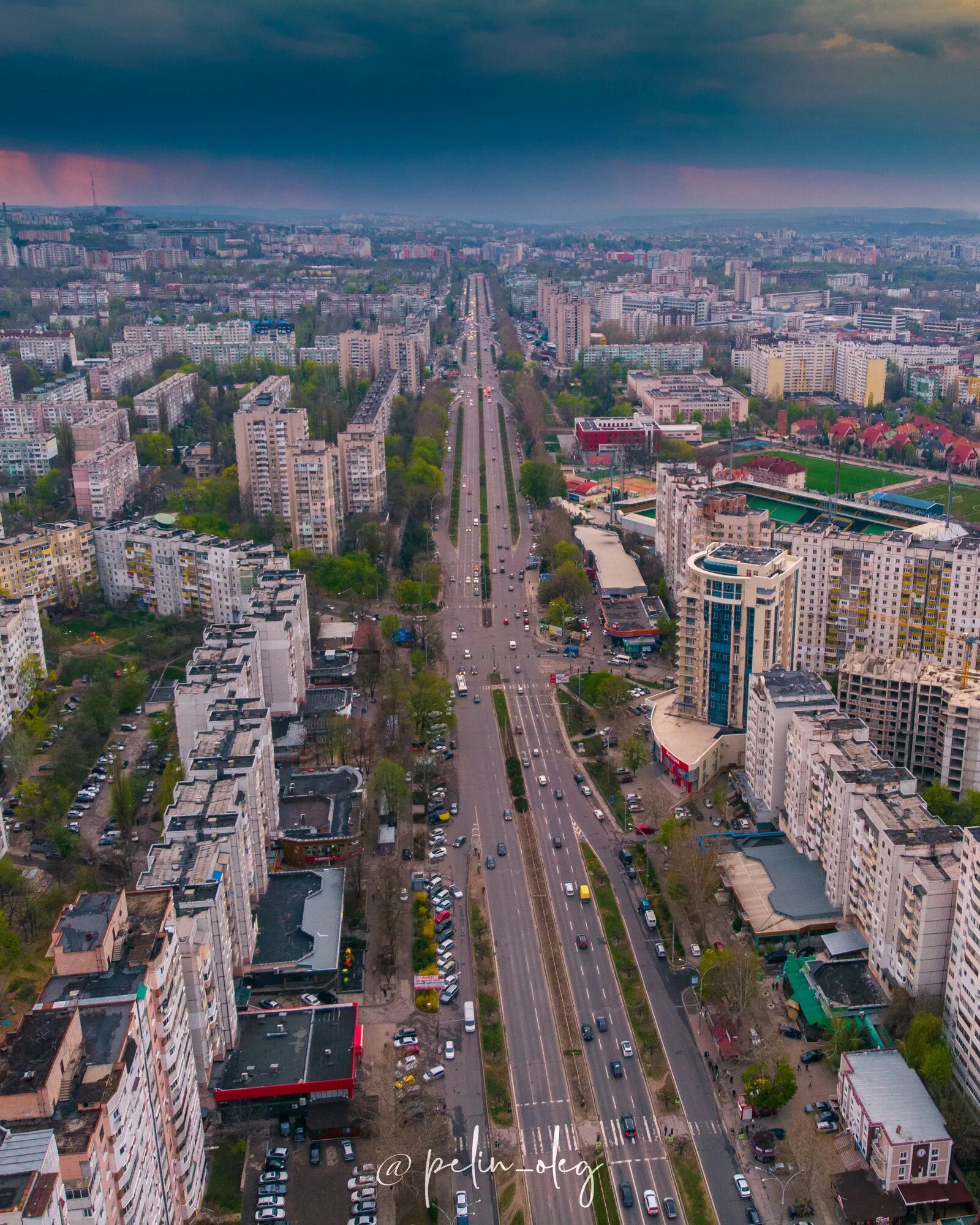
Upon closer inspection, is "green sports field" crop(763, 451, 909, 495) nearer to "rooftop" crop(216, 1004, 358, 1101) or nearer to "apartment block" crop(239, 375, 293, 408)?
"apartment block" crop(239, 375, 293, 408)

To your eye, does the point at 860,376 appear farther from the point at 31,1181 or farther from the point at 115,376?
the point at 31,1181

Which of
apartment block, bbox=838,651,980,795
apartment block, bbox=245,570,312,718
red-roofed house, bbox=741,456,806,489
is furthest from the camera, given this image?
red-roofed house, bbox=741,456,806,489

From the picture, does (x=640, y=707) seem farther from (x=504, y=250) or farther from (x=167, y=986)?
(x=504, y=250)

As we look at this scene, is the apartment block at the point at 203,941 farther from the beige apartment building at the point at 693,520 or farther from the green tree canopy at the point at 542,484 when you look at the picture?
the green tree canopy at the point at 542,484

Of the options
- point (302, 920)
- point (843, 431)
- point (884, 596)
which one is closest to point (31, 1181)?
point (302, 920)

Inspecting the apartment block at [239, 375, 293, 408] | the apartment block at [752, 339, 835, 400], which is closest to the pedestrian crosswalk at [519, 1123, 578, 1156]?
the apartment block at [239, 375, 293, 408]

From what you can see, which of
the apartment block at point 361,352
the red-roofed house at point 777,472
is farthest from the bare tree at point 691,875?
the apartment block at point 361,352

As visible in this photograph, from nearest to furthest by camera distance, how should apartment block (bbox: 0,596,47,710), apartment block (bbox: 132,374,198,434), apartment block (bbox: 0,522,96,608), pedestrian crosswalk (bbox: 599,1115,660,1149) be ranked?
pedestrian crosswalk (bbox: 599,1115,660,1149)
apartment block (bbox: 0,596,47,710)
apartment block (bbox: 0,522,96,608)
apartment block (bbox: 132,374,198,434)
